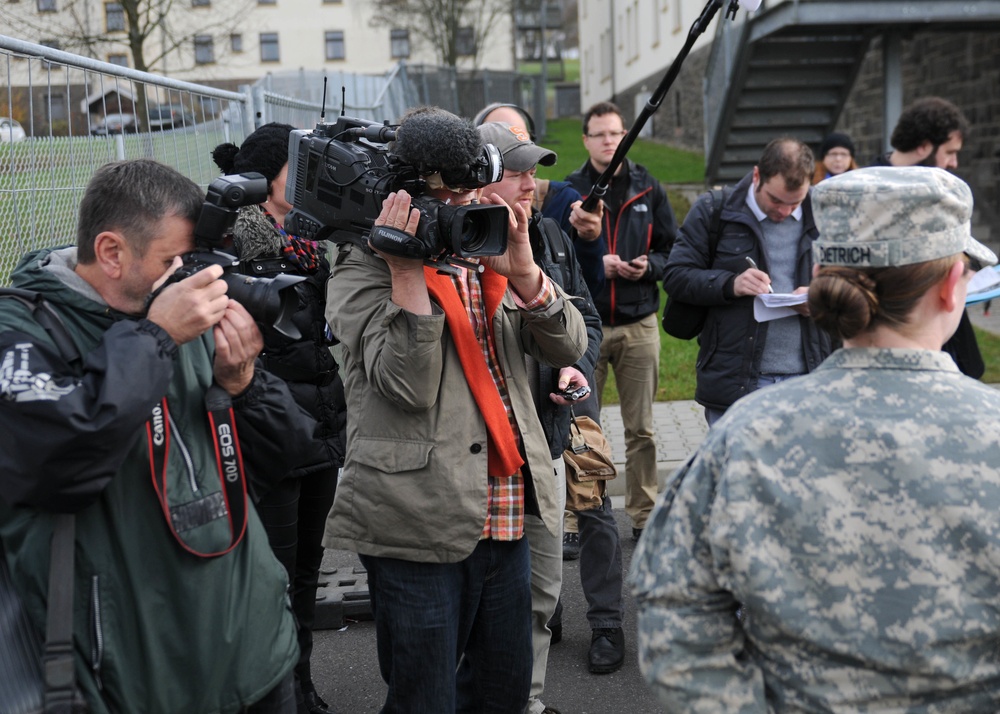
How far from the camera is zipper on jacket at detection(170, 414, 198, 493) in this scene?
208 cm

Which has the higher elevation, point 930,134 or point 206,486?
point 930,134

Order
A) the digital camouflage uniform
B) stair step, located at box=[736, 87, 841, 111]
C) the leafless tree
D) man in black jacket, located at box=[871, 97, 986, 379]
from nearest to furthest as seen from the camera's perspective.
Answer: the digital camouflage uniform
man in black jacket, located at box=[871, 97, 986, 379]
stair step, located at box=[736, 87, 841, 111]
the leafless tree

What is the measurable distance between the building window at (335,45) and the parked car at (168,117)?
51175 mm

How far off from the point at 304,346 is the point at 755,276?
6.15 ft

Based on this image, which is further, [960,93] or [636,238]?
[960,93]

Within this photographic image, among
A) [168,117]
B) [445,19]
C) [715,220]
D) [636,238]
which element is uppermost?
[445,19]

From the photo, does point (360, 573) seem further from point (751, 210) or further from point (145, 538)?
point (145, 538)

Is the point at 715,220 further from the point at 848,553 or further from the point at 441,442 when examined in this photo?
the point at 848,553

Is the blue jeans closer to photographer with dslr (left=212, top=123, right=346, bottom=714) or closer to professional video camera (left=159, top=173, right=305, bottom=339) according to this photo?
photographer with dslr (left=212, top=123, right=346, bottom=714)

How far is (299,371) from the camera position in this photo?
3.44 metres

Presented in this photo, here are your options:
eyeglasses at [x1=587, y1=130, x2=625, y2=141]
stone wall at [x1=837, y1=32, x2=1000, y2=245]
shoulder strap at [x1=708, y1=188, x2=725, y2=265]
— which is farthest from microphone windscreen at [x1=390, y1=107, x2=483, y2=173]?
stone wall at [x1=837, y1=32, x2=1000, y2=245]

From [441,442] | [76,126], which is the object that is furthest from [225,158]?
[441,442]

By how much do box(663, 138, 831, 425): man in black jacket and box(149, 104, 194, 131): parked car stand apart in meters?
2.24

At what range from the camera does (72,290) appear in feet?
6.70
